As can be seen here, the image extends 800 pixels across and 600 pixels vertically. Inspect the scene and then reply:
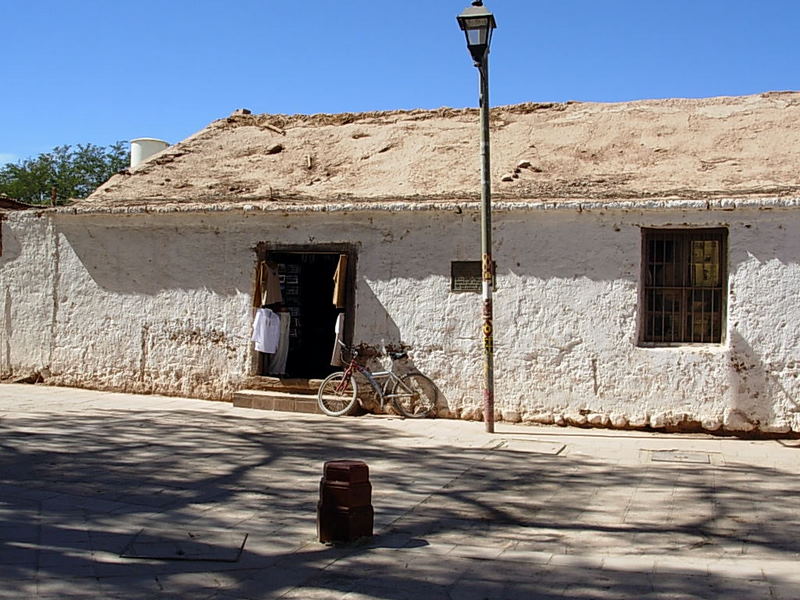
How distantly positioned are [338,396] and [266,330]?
1465 mm

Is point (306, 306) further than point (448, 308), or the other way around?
point (306, 306)

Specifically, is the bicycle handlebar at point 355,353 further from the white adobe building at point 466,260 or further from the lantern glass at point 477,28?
the lantern glass at point 477,28

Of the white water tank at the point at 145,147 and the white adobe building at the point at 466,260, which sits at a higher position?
the white water tank at the point at 145,147

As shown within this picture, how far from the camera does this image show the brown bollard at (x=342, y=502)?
581cm

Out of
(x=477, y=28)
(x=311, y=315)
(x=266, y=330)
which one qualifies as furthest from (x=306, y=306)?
(x=477, y=28)

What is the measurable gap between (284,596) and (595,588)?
5.96 ft

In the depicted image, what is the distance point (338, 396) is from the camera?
12117mm

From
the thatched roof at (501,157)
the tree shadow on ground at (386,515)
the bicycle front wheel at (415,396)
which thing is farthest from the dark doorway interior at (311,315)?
the tree shadow on ground at (386,515)

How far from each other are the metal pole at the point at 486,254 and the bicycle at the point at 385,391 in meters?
1.26

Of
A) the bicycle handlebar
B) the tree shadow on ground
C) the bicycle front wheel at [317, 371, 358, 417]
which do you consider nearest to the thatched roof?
the bicycle handlebar

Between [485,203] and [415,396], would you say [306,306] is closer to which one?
[415,396]

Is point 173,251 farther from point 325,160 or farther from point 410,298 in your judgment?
point 410,298

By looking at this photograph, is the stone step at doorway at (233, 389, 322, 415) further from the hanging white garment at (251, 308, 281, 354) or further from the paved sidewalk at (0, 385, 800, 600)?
the paved sidewalk at (0, 385, 800, 600)

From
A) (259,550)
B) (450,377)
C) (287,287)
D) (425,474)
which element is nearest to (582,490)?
(425,474)
